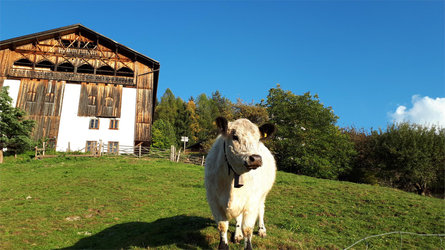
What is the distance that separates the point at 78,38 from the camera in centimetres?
3288

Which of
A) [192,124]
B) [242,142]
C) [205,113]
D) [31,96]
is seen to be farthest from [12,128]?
[205,113]

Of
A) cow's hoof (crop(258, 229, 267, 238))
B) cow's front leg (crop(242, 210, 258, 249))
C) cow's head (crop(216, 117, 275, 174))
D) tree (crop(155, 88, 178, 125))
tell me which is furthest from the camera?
tree (crop(155, 88, 178, 125))

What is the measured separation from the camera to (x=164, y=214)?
943cm

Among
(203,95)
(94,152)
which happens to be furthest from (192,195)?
(203,95)

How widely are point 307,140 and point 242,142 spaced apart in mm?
30094

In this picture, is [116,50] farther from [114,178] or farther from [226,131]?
[226,131]

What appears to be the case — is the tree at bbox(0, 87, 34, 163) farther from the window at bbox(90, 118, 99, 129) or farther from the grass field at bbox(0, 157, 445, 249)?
the window at bbox(90, 118, 99, 129)

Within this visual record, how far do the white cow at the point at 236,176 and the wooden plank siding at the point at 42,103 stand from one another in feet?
104

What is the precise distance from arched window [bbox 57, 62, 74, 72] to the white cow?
3541cm

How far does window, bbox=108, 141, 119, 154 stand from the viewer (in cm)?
2881

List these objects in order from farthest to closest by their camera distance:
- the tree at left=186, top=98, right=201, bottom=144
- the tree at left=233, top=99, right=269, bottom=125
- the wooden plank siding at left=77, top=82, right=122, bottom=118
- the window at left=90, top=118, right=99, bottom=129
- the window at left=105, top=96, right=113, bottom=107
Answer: the tree at left=186, top=98, right=201, bottom=144 → the tree at left=233, top=99, right=269, bottom=125 → the window at left=105, top=96, right=113, bottom=107 → the wooden plank siding at left=77, top=82, right=122, bottom=118 → the window at left=90, top=118, right=99, bottom=129

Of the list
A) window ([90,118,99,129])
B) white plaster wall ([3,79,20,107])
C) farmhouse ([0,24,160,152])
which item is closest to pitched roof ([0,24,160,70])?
farmhouse ([0,24,160,152])

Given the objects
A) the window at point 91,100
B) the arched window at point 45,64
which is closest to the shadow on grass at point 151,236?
the window at point 91,100

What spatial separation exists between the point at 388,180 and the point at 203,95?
49884 millimetres
